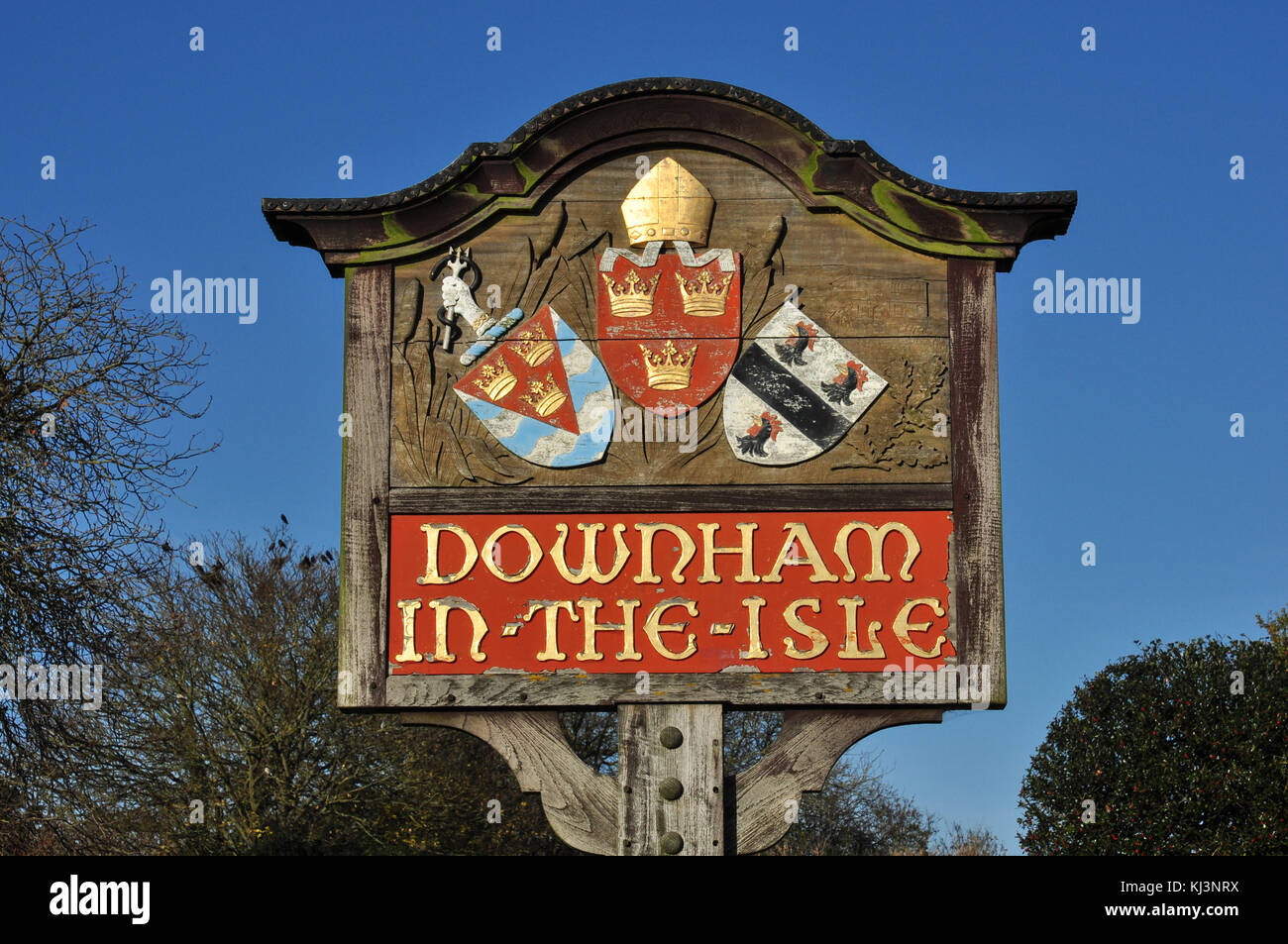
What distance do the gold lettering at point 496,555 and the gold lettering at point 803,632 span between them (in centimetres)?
158

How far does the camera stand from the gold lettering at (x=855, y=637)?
890cm

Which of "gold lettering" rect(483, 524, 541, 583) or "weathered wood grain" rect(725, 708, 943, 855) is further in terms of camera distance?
"gold lettering" rect(483, 524, 541, 583)

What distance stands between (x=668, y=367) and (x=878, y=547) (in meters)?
1.73

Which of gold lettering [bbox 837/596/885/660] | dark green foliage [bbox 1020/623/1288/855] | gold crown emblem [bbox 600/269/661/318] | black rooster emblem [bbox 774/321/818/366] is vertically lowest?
dark green foliage [bbox 1020/623/1288/855]

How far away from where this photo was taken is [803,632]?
8938mm

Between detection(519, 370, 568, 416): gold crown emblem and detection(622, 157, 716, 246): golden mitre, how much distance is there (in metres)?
1.09

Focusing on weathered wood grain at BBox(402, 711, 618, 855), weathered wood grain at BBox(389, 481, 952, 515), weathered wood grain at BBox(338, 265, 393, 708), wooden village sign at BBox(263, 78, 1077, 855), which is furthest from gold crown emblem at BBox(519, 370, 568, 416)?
weathered wood grain at BBox(402, 711, 618, 855)

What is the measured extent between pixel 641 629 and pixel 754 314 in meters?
2.13

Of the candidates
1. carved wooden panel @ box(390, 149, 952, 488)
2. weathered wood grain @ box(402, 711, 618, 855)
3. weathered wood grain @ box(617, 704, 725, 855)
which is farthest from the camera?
carved wooden panel @ box(390, 149, 952, 488)

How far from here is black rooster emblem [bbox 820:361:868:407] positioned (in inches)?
362

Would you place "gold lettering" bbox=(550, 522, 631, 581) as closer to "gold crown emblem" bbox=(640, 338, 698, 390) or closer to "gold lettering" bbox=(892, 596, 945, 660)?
"gold crown emblem" bbox=(640, 338, 698, 390)

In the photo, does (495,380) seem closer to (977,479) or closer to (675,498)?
(675,498)
